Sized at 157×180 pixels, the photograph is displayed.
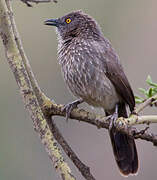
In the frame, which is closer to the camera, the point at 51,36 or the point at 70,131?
the point at 70,131

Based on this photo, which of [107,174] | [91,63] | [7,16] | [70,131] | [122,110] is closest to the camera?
[7,16]

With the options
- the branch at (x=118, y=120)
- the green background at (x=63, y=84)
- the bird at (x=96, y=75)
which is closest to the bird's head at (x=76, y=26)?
Answer: the bird at (x=96, y=75)

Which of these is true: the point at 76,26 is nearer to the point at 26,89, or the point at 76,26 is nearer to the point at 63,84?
the point at 26,89

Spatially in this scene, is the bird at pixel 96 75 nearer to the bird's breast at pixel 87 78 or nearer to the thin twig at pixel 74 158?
the bird's breast at pixel 87 78

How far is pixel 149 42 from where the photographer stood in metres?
9.91

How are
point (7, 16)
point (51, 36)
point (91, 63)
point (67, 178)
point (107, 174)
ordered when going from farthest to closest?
1. point (51, 36)
2. point (107, 174)
3. point (91, 63)
4. point (7, 16)
5. point (67, 178)

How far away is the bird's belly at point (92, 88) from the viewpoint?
5.10m

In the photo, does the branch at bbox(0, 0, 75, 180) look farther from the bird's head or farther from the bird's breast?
the bird's head

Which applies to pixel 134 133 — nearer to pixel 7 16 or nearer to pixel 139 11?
pixel 7 16

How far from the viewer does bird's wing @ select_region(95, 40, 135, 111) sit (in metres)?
5.21

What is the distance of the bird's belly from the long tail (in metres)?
0.31

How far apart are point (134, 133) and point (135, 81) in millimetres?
5738

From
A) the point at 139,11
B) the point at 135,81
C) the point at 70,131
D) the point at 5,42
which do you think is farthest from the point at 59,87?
the point at 5,42

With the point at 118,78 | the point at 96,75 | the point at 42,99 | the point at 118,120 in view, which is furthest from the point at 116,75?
the point at 118,120
